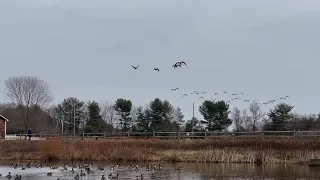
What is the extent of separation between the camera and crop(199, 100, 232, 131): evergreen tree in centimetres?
8688

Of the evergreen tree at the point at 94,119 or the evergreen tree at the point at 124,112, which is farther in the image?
the evergreen tree at the point at 124,112

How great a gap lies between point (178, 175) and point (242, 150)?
14441 millimetres

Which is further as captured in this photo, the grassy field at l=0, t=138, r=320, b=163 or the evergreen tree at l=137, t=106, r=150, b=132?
the evergreen tree at l=137, t=106, r=150, b=132

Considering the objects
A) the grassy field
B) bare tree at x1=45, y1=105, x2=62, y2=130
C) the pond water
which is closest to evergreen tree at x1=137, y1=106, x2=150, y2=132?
bare tree at x1=45, y1=105, x2=62, y2=130

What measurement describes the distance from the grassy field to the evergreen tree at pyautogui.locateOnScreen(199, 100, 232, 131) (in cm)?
3661

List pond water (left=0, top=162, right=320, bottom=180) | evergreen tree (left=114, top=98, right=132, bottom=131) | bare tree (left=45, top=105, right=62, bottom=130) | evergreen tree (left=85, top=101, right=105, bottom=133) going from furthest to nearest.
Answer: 1. bare tree (left=45, top=105, right=62, bottom=130)
2. evergreen tree (left=114, top=98, right=132, bottom=131)
3. evergreen tree (left=85, top=101, right=105, bottom=133)
4. pond water (left=0, top=162, right=320, bottom=180)

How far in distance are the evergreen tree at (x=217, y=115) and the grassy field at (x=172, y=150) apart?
36614 mm

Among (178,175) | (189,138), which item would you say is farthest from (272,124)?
(178,175)

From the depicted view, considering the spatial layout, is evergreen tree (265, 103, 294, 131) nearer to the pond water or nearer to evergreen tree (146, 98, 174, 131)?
evergreen tree (146, 98, 174, 131)

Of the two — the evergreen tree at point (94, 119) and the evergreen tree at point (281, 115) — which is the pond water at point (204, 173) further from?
the evergreen tree at point (94, 119)

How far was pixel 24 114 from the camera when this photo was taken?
9862 centimetres

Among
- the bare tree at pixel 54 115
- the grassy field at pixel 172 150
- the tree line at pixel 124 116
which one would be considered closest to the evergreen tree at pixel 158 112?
the tree line at pixel 124 116

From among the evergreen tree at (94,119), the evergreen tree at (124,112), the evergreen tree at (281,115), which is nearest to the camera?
the evergreen tree at (281,115)

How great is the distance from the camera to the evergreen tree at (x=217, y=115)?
86875 mm
